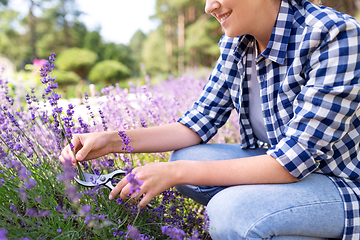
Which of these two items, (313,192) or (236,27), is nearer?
(313,192)

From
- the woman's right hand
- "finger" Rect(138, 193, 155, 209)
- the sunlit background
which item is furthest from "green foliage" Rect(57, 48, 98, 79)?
"finger" Rect(138, 193, 155, 209)

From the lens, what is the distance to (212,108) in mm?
1575

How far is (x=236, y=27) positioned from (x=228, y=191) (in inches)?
28.7

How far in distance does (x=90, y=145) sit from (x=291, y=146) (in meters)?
0.85

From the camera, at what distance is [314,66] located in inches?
40.3

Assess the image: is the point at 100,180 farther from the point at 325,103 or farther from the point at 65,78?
the point at 65,78

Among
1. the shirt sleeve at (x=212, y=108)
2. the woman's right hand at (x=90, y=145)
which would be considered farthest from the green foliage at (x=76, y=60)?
the woman's right hand at (x=90, y=145)

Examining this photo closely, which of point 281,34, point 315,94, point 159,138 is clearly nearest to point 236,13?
point 281,34

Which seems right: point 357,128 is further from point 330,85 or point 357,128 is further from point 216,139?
point 216,139

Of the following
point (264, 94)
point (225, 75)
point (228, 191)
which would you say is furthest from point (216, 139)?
point (228, 191)

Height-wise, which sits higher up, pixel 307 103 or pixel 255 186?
pixel 307 103

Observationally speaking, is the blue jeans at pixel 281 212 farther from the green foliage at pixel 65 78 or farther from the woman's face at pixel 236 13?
the green foliage at pixel 65 78

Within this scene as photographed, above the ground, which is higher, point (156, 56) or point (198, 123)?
point (198, 123)

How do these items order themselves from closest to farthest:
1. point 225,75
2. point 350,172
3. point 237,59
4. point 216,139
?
point 350,172 < point 237,59 < point 225,75 < point 216,139
